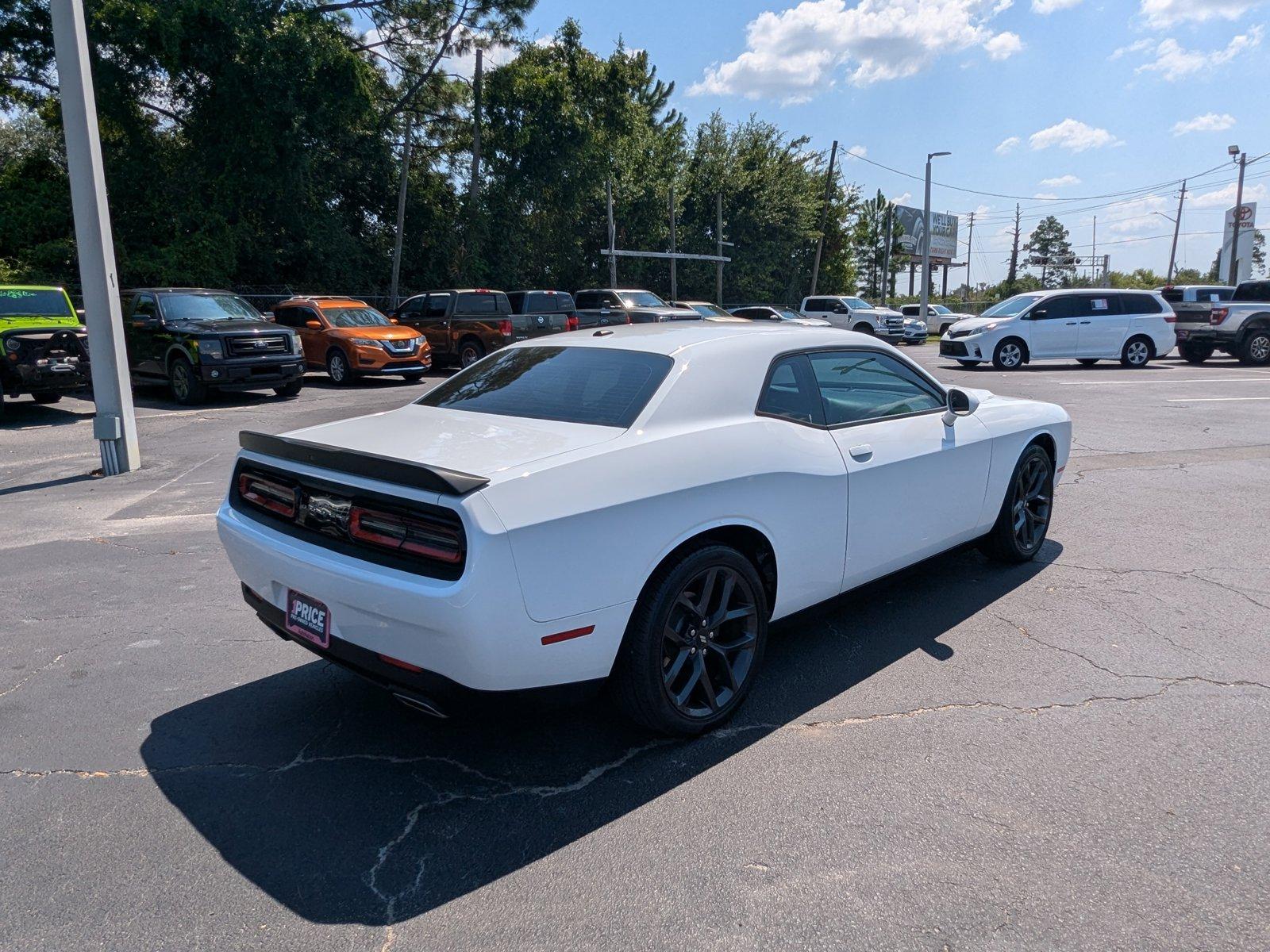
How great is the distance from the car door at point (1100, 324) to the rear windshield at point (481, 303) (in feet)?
43.5

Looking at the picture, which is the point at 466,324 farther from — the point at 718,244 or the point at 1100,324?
the point at 718,244

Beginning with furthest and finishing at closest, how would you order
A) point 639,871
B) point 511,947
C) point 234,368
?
point 234,368 → point 639,871 → point 511,947

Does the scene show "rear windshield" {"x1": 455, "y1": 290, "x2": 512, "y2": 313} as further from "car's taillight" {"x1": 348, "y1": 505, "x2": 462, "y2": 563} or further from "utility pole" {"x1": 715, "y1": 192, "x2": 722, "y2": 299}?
"utility pole" {"x1": 715, "y1": 192, "x2": 722, "y2": 299}

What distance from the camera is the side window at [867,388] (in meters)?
4.15

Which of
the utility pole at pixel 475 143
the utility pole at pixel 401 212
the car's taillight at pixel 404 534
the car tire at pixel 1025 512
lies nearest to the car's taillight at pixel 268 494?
the car's taillight at pixel 404 534

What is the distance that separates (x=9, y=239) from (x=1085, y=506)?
82.1 ft

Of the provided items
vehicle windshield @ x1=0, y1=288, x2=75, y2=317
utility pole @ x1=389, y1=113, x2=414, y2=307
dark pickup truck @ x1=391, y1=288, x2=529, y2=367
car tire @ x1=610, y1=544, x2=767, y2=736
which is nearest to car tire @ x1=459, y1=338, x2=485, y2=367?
dark pickup truck @ x1=391, y1=288, x2=529, y2=367

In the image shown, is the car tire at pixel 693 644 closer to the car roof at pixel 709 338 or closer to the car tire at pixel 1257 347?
the car roof at pixel 709 338

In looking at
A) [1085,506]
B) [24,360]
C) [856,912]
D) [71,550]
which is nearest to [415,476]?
[856,912]

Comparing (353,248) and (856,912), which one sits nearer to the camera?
(856,912)

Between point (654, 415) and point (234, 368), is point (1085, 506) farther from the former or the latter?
point (234, 368)

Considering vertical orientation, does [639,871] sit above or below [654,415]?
below

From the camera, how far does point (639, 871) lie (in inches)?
103

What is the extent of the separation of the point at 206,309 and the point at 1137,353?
1989 centimetres
